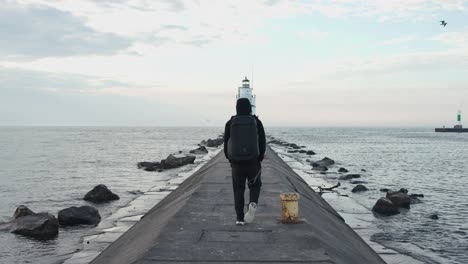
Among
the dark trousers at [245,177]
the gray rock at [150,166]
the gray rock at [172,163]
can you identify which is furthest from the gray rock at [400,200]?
the gray rock at [150,166]

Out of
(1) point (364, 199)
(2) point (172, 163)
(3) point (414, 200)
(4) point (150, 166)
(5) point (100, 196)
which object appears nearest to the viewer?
(5) point (100, 196)

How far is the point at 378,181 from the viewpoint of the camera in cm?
2816

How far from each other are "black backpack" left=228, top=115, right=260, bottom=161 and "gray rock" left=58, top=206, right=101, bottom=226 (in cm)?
818

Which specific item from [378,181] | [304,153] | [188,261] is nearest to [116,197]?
[188,261]

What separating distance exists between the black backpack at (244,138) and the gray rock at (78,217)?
26.8 feet

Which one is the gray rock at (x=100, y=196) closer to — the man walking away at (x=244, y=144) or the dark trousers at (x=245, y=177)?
the dark trousers at (x=245, y=177)

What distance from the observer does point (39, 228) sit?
11.9 meters

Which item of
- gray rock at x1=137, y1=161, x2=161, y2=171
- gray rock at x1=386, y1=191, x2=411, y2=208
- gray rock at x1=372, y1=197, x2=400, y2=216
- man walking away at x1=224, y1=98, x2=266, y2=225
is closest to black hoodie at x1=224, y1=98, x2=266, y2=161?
man walking away at x1=224, y1=98, x2=266, y2=225

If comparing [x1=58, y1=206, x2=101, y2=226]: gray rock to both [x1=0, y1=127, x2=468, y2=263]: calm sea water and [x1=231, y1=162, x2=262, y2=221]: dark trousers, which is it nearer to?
[x1=0, y1=127, x2=468, y2=263]: calm sea water

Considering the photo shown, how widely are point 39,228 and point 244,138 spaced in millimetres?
7807

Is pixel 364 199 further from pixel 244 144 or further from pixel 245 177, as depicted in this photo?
pixel 244 144

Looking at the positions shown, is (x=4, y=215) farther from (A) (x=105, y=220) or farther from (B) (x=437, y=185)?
(B) (x=437, y=185)

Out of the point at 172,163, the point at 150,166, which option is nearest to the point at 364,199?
the point at 172,163

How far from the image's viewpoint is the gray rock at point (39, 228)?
1188 cm
